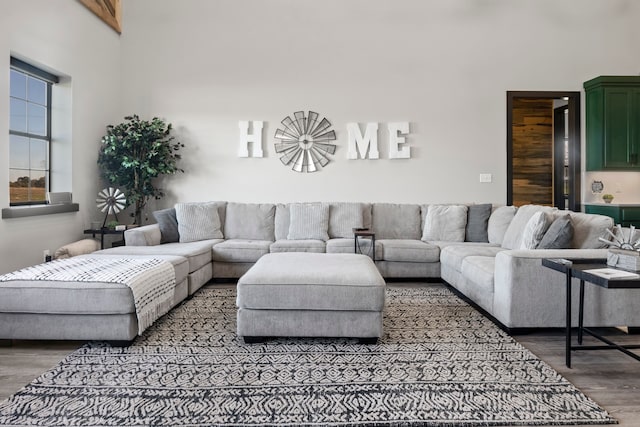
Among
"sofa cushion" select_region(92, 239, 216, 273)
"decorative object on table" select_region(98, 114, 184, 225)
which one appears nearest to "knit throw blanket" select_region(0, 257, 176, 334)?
"sofa cushion" select_region(92, 239, 216, 273)

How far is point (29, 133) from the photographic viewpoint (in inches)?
176

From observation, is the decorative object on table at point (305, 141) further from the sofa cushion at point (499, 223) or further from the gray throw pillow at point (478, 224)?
the sofa cushion at point (499, 223)

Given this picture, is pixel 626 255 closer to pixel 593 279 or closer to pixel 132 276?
pixel 593 279

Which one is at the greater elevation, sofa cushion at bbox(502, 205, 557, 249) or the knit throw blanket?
sofa cushion at bbox(502, 205, 557, 249)

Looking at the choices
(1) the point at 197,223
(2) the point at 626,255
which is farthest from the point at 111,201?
(2) the point at 626,255

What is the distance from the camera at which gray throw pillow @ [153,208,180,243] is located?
5.02 meters

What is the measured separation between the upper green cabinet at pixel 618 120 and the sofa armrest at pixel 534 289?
10.6ft

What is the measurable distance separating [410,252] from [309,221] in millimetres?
1255

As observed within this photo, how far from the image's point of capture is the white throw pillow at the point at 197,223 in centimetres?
507

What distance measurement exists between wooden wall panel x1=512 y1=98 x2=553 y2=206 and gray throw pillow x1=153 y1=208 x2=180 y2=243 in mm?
5526

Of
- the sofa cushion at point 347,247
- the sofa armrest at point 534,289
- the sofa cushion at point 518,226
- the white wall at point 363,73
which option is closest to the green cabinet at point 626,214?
the white wall at point 363,73

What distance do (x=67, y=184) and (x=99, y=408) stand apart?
11.8 ft

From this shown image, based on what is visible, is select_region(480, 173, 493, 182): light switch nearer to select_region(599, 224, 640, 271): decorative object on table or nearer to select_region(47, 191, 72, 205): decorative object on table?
select_region(599, 224, 640, 271): decorative object on table

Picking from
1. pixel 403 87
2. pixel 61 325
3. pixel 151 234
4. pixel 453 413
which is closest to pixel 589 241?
pixel 453 413
